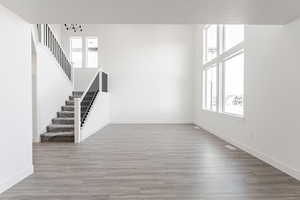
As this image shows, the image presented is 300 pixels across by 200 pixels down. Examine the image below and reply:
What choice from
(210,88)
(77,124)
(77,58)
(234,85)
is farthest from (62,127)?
(210,88)

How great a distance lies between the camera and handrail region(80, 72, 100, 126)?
7083mm

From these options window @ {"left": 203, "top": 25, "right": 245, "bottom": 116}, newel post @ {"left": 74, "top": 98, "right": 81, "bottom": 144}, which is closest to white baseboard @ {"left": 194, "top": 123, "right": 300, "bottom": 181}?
window @ {"left": 203, "top": 25, "right": 245, "bottom": 116}

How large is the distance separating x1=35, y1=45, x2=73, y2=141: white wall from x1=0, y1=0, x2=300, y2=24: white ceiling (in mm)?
3167

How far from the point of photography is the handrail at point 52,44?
261 inches

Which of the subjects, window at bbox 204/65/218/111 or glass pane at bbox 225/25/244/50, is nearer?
glass pane at bbox 225/25/244/50

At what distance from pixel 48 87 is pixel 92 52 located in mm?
4364

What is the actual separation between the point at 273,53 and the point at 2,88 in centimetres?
399

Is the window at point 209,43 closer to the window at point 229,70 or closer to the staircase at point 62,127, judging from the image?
the window at point 229,70

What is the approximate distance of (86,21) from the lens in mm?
3512

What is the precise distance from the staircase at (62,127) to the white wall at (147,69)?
9.47 ft

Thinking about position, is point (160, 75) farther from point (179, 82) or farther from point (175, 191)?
point (175, 191)

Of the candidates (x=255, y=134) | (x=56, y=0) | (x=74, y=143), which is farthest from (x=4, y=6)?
(x=255, y=134)

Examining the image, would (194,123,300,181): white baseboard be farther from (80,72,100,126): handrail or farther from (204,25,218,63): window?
(80,72,100,126): handrail

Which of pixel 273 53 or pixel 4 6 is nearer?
pixel 4 6
